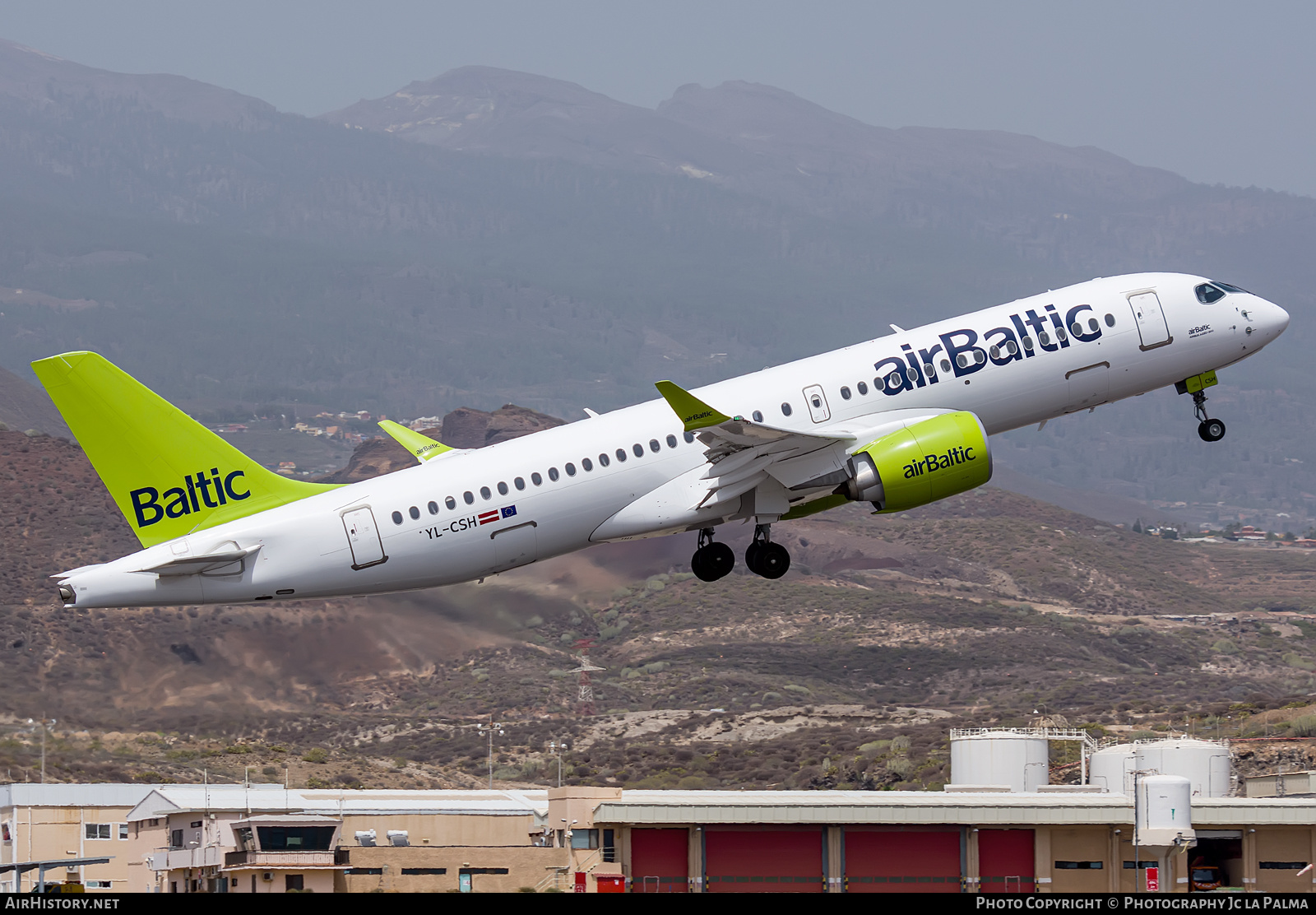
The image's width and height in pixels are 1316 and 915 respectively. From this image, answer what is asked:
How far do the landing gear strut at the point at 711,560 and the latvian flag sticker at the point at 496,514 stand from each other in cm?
579

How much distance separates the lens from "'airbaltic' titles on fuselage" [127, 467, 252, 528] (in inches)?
1631

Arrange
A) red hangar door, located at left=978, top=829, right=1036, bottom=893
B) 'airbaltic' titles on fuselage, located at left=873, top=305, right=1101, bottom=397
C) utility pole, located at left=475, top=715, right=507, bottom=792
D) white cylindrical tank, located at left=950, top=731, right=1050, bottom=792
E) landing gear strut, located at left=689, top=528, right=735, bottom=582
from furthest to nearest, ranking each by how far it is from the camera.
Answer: utility pole, located at left=475, top=715, right=507, bottom=792 → white cylindrical tank, located at left=950, top=731, right=1050, bottom=792 → red hangar door, located at left=978, top=829, right=1036, bottom=893 → landing gear strut, located at left=689, top=528, right=735, bottom=582 → 'airbaltic' titles on fuselage, located at left=873, top=305, right=1101, bottom=397

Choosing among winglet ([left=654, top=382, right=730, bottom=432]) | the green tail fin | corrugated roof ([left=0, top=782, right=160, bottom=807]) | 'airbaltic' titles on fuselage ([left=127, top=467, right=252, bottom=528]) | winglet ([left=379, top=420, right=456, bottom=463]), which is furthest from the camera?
corrugated roof ([left=0, top=782, right=160, bottom=807])

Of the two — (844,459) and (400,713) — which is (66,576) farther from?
(400,713)

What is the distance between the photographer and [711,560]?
4591 cm

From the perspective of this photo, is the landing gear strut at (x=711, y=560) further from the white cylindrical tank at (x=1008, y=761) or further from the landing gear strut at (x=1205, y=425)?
the white cylindrical tank at (x=1008, y=761)

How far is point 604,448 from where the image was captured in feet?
140

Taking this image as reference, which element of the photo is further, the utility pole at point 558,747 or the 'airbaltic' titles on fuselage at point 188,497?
the utility pole at point 558,747

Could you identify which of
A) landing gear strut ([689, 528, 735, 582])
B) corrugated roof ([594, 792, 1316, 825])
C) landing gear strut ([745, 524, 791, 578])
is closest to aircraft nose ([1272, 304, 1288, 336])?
landing gear strut ([745, 524, 791, 578])

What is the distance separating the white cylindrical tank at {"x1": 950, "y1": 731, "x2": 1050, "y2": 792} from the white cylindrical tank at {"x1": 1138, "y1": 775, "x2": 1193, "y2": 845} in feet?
55.9

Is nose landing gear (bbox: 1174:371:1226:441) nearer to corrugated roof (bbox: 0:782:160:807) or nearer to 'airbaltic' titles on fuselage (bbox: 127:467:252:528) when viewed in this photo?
'airbaltic' titles on fuselage (bbox: 127:467:252:528)

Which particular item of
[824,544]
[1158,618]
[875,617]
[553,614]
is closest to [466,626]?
[553,614]

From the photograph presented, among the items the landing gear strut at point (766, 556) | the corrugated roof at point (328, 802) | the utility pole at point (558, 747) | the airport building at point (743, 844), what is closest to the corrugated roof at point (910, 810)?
the airport building at point (743, 844)

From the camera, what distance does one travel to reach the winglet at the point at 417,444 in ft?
156
